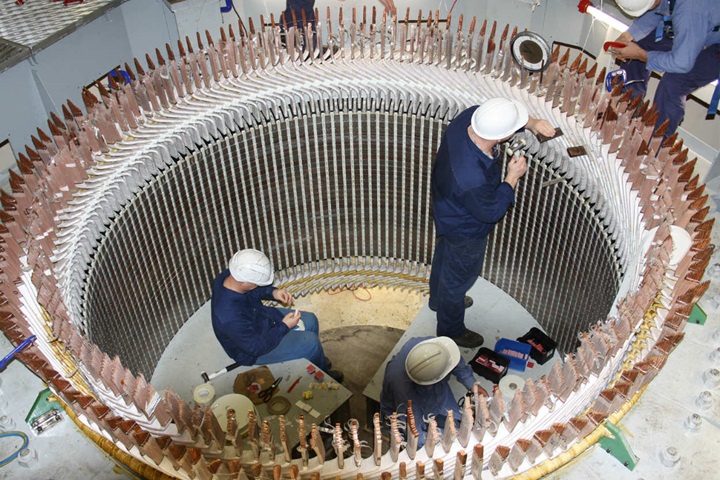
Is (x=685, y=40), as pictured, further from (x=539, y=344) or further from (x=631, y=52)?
(x=539, y=344)

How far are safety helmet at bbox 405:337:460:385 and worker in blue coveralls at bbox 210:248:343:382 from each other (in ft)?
2.59

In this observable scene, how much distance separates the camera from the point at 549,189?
4.13 metres

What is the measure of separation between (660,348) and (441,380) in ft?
4.03

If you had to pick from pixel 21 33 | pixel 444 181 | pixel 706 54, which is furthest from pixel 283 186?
pixel 706 54

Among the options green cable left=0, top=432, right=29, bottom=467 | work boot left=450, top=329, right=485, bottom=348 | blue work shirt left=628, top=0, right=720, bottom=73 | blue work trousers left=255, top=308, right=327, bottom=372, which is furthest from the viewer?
work boot left=450, top=329, right=485, bottom=348

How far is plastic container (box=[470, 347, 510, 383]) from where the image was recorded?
13.5 ft

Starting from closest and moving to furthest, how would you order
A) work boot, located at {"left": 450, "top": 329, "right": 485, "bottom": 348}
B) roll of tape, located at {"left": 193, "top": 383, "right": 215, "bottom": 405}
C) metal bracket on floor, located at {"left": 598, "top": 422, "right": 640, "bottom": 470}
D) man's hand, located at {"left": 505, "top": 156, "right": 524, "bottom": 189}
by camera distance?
metal bracket on floor, located at {"left": 598, "top": 422, "right": 640, "bottom": 470} < man's hand, located at {"left": 505, "top": 156, "right": 524, "bottom": 189} < roll of tape, located at {"left": 193, "top": 383, "right": 215, "bottom": 405} < work boot, located at {"left": 450, "top": 329, "right": 485, "bottom": 348}

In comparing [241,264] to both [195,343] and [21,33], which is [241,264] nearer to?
[195,343]

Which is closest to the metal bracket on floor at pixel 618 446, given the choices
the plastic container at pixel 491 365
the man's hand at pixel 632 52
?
the plastic container at pixel 491 365

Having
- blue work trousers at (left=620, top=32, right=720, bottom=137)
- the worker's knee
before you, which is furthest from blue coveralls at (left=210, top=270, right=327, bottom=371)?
blue work trousers at (left=620, top=32, right=720, bottom=137)

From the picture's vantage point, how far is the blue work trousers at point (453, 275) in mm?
4047

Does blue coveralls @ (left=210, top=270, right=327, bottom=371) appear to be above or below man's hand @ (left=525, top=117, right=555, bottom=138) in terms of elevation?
below

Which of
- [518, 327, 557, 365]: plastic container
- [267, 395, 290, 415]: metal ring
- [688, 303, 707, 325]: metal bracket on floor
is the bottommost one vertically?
[518, 327, 557, 365]: plastic container

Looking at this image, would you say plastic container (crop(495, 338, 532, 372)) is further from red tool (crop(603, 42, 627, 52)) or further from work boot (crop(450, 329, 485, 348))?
red tool (crop(603, 42, 627, 52))
